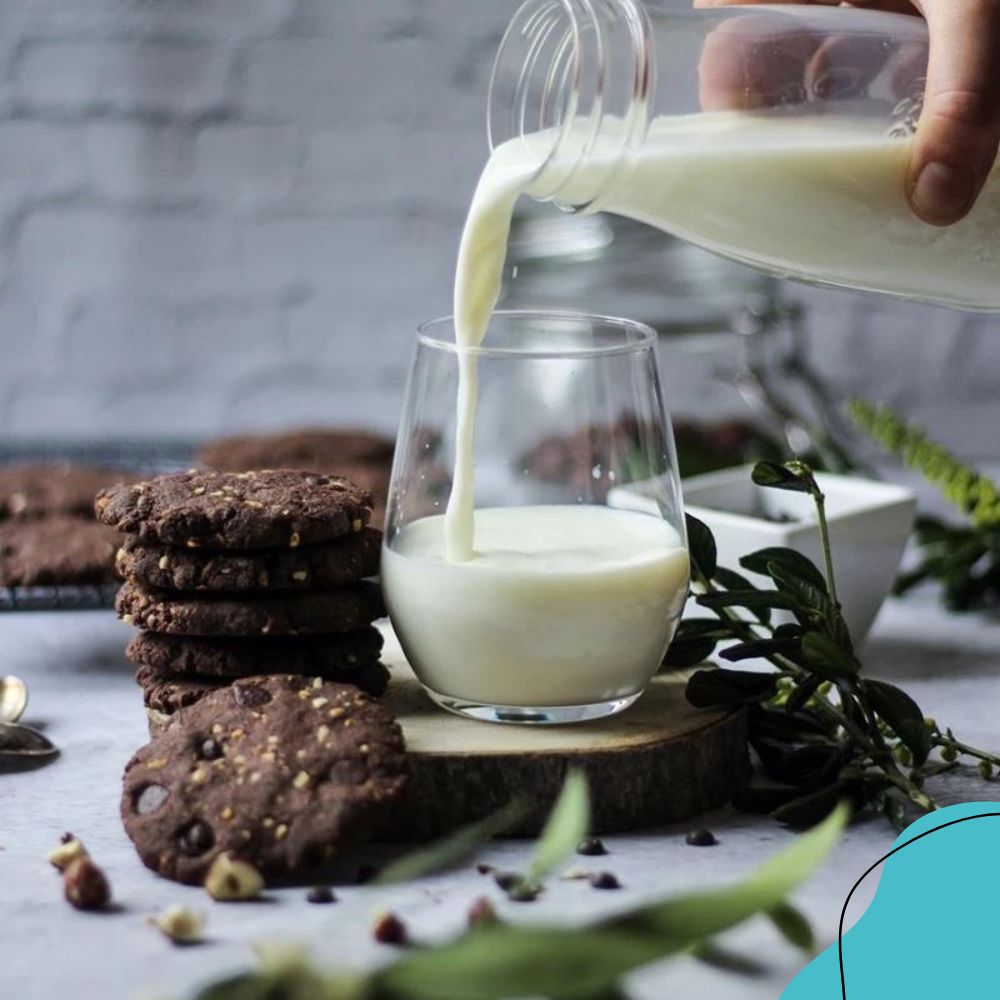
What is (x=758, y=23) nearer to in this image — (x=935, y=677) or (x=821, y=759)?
(x=821, y=759)

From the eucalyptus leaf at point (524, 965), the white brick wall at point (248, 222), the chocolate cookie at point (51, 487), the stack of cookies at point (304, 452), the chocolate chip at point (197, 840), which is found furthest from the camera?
the white brick wall at point (248, 222)

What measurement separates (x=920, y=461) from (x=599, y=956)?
1057 millimetres

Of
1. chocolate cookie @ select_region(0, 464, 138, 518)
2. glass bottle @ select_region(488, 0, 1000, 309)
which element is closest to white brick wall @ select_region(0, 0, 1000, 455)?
chocolate cookie @ select_region(0, 464, 138, 518)

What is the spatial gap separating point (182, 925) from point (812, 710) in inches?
20.4

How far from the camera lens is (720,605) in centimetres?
123

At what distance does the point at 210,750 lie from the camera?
1.08 m

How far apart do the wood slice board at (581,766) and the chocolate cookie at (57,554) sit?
0.42m

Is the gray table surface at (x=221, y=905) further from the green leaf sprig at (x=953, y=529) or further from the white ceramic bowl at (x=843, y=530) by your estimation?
the green leaf sprig at (x=953, y=529)

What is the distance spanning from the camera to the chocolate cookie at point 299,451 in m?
1.98

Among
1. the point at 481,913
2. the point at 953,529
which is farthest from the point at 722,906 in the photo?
the point at 953,529

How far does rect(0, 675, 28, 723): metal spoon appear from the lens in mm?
1378

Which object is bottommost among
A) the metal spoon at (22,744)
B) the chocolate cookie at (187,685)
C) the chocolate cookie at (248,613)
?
the metal spoon at (22,744)

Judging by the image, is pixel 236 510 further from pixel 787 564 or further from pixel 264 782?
pixel 787 564

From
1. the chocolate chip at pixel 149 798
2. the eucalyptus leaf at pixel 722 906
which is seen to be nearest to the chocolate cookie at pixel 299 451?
the chocolate chip at pixel 149 798
